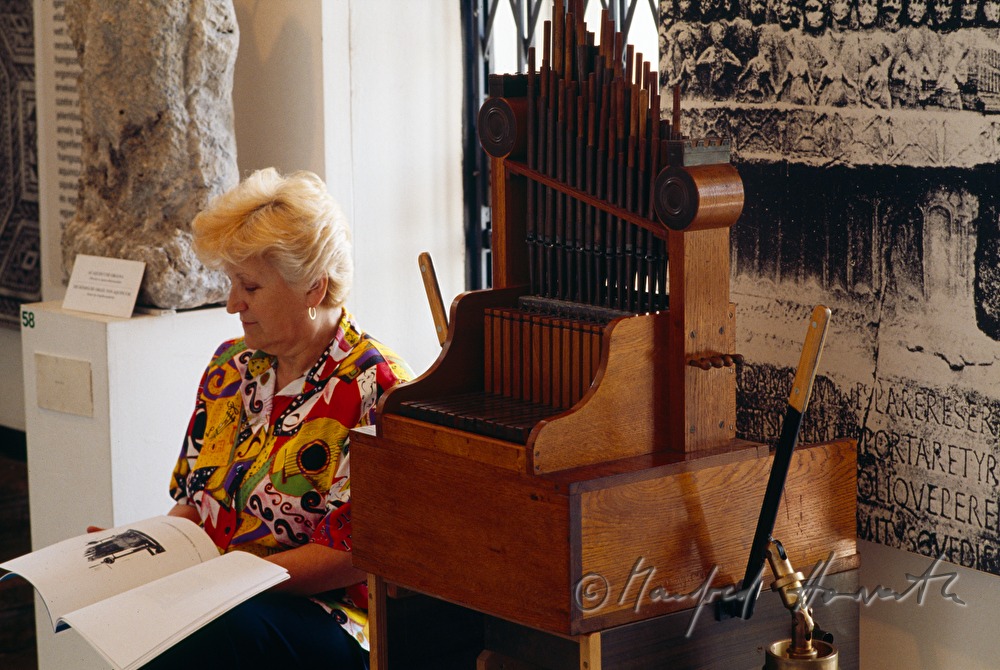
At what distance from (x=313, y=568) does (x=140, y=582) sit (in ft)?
1.06

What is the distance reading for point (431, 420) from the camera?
2.09 metres

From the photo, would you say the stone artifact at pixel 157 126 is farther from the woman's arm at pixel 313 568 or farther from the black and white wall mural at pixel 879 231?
the black and white wall mural at pixel 879 231

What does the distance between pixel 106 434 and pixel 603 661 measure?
6.16ft

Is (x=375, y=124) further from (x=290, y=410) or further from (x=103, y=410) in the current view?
(x=290, y=410)

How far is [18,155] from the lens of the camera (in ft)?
18.2

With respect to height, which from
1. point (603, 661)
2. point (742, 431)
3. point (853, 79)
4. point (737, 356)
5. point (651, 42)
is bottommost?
point (603, 661)

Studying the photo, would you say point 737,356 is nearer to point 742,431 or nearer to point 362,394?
point 742,431

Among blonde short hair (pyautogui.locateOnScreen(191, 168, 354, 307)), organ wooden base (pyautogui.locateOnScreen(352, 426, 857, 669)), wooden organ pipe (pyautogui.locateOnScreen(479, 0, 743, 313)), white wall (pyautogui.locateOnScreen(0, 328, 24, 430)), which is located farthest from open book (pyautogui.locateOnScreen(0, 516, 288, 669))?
white wall (pyautogui.locateOnScreen(0, 328, 24, 430))

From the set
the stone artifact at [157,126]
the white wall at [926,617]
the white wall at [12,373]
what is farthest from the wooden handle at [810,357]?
the white wall at [12,373]

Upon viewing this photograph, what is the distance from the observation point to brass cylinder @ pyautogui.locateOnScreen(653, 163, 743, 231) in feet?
6.23

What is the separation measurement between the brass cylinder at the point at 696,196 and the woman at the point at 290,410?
85 cm

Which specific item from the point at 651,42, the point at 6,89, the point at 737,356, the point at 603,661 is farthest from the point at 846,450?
the point at 6,89

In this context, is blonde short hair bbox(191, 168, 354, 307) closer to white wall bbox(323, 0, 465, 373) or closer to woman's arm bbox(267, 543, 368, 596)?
woman's arm bbox(267, 543, 368, 596)

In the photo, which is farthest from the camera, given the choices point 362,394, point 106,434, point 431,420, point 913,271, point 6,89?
point 6,89
